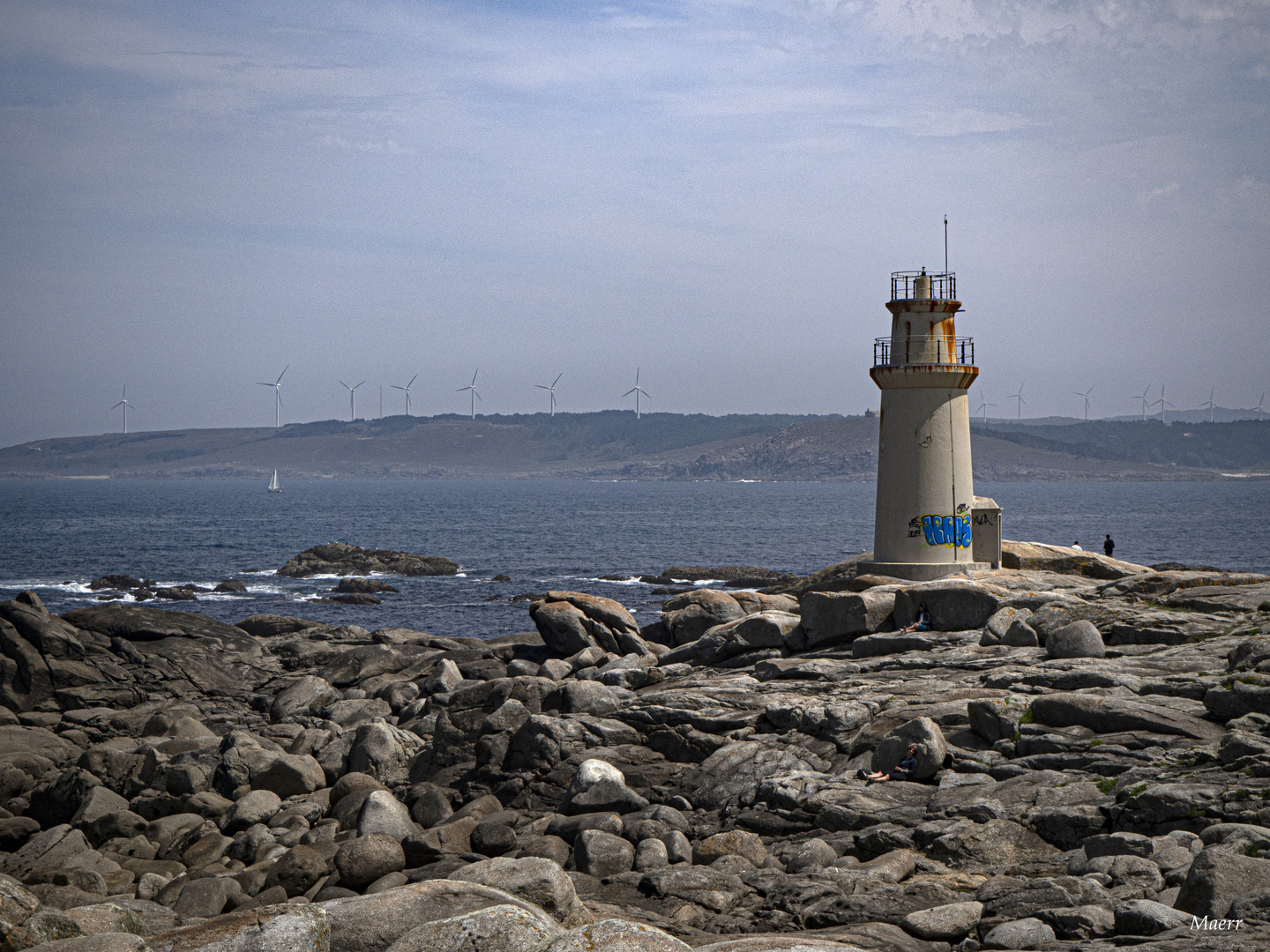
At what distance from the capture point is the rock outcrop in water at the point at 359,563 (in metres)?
73.9

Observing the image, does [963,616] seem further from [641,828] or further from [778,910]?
[778,910]

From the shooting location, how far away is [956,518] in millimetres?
28391

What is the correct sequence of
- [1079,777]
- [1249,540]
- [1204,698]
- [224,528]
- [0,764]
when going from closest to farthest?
[1079,777] < [1204,698] < [0,764] < [1249,540] < [224,528]

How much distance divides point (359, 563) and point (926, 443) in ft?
181

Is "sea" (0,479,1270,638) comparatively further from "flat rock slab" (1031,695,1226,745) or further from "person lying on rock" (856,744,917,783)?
"flat rock slab" (1031,695,1226,745)

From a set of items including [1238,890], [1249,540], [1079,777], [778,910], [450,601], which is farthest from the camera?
[1249,540]

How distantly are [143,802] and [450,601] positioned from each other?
4007 centimetres

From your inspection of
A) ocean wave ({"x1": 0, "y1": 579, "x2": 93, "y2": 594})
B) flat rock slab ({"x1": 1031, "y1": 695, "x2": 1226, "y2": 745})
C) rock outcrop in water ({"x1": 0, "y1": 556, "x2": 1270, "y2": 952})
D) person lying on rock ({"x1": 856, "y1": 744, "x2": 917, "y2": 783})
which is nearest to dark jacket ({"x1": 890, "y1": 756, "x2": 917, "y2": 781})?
person lying on rock ({"x1": 856, "y1": 744, "x2": 917, "y2": 783})

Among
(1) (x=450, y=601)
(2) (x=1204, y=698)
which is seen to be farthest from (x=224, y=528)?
(2) (x=1204, y=698)

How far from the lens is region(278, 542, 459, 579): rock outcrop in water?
2911 inches

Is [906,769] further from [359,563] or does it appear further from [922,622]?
[359,563]

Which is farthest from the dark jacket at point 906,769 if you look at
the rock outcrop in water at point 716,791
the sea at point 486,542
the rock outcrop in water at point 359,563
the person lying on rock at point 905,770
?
the rock outcrop in water at point 359,563

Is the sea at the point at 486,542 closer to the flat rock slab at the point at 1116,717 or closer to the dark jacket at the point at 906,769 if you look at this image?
the dark jacket at the point at 906,769

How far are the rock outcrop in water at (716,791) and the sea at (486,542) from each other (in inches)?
992
